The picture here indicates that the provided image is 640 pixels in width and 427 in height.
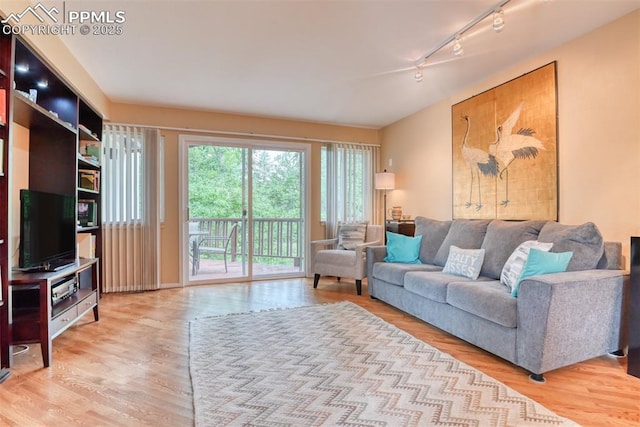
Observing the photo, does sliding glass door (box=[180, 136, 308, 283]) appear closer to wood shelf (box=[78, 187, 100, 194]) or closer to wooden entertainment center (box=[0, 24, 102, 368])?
wood shelf (box=[78, 187, 100, 194])

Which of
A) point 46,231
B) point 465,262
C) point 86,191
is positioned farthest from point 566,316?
point 86,191

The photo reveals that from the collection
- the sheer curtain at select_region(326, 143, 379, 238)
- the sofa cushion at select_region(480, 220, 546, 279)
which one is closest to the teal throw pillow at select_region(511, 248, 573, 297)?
the sofa cushion at select_region(480, 220, 546, 279)

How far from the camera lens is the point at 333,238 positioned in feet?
16.6

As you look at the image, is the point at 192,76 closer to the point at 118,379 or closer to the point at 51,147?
the point at 51,147

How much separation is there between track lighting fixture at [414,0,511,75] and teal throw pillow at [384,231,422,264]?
1.71m

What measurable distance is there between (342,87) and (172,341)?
2995mm

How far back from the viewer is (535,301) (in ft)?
6.31

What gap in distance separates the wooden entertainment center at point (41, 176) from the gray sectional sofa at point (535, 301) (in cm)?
285

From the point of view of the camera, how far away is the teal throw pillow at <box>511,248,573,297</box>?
7.06 feet

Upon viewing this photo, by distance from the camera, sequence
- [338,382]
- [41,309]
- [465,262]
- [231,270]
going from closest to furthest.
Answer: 1. [338,382]
2. [41,309]
3. [465,262]
4. [231,270]

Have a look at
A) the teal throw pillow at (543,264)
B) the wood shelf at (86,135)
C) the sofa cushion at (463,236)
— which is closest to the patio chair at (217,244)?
the wood shelf at (86,135)

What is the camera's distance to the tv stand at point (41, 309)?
2109mm

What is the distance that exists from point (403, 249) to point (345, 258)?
2.62ft

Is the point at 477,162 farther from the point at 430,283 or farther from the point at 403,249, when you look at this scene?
the point at 430,283
